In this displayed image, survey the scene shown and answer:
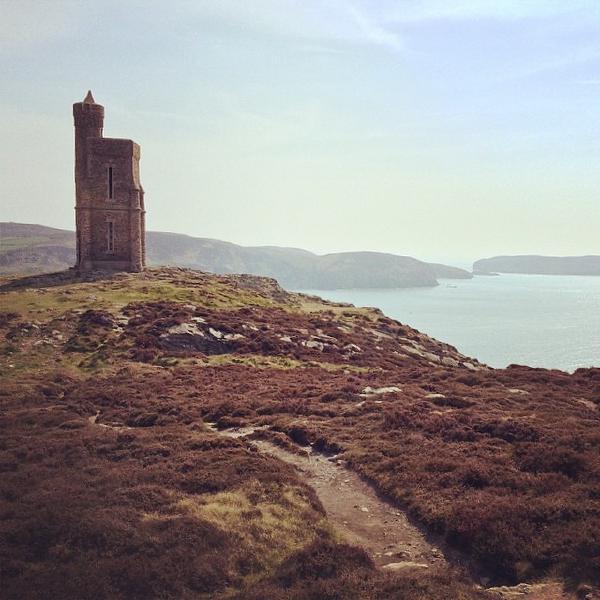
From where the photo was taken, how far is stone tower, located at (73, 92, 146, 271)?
55.2 meters

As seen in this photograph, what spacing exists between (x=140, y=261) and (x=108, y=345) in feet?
85.4

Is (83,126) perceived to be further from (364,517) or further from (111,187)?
(364,517)

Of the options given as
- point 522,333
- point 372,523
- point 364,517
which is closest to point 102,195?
point 364,517

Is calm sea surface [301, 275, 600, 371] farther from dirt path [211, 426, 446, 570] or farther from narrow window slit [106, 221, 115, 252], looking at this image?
dirt path [211, 426, 446, 570]

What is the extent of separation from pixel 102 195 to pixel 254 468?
157ft

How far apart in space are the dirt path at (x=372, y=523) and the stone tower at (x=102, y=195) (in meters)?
44.4

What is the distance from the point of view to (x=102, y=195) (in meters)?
55.7

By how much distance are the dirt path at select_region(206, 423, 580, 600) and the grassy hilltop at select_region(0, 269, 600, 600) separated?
1.54 ft

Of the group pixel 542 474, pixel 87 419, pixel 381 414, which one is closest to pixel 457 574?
pixel 542 474

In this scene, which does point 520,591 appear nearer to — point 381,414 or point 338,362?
point 381,414

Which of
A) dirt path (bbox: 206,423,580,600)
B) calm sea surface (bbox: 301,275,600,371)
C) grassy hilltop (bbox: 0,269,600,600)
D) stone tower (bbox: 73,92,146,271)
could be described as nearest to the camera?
dirt path (bbox: 206,423,580,600)

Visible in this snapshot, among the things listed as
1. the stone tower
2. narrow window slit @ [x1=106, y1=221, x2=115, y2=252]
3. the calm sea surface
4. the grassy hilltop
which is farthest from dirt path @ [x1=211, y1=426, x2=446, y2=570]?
the calm sea surface

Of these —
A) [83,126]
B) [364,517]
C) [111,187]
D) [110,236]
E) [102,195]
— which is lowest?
[364,517]

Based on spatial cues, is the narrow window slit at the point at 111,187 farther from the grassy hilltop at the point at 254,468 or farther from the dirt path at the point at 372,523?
the dirt path at the point at 372,523
